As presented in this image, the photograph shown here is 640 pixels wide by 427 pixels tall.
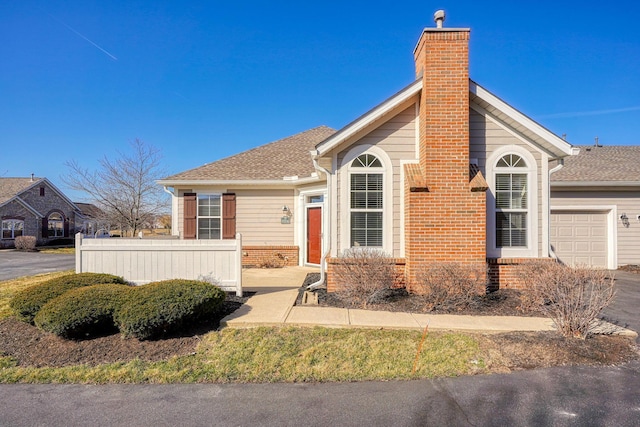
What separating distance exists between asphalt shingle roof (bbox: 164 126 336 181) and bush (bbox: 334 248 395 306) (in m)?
5.05

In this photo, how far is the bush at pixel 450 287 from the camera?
6172 millimetres

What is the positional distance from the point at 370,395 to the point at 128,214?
18262mm

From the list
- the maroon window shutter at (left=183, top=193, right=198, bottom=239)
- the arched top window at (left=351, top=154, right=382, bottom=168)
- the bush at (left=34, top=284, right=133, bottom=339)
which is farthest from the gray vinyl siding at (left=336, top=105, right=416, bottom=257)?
the maroon window shutter at (left=183, top=193, right=198, bottom=239)

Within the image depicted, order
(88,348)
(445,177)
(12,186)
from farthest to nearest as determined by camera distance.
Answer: (12,186) → (445,177) → (88,348)

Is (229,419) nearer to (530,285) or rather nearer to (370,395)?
(370,395)

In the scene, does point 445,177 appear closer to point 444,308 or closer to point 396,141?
point 396,141

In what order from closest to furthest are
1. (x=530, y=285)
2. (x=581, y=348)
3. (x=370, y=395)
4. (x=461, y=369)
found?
1. (x=370, y=395)
2. (x=461, y=369)
3. (x=581, y=348)
4. (x=530, y=285)

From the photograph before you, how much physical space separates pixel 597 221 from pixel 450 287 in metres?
9.05

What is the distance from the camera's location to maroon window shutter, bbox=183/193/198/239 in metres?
11.9

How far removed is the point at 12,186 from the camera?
2761 cm

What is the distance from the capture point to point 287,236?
1201 cm

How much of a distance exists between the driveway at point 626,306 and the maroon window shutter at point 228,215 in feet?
33.1

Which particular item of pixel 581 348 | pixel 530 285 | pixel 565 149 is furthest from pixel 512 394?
pixel 565 149

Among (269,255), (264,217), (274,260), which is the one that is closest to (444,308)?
(274,260)
